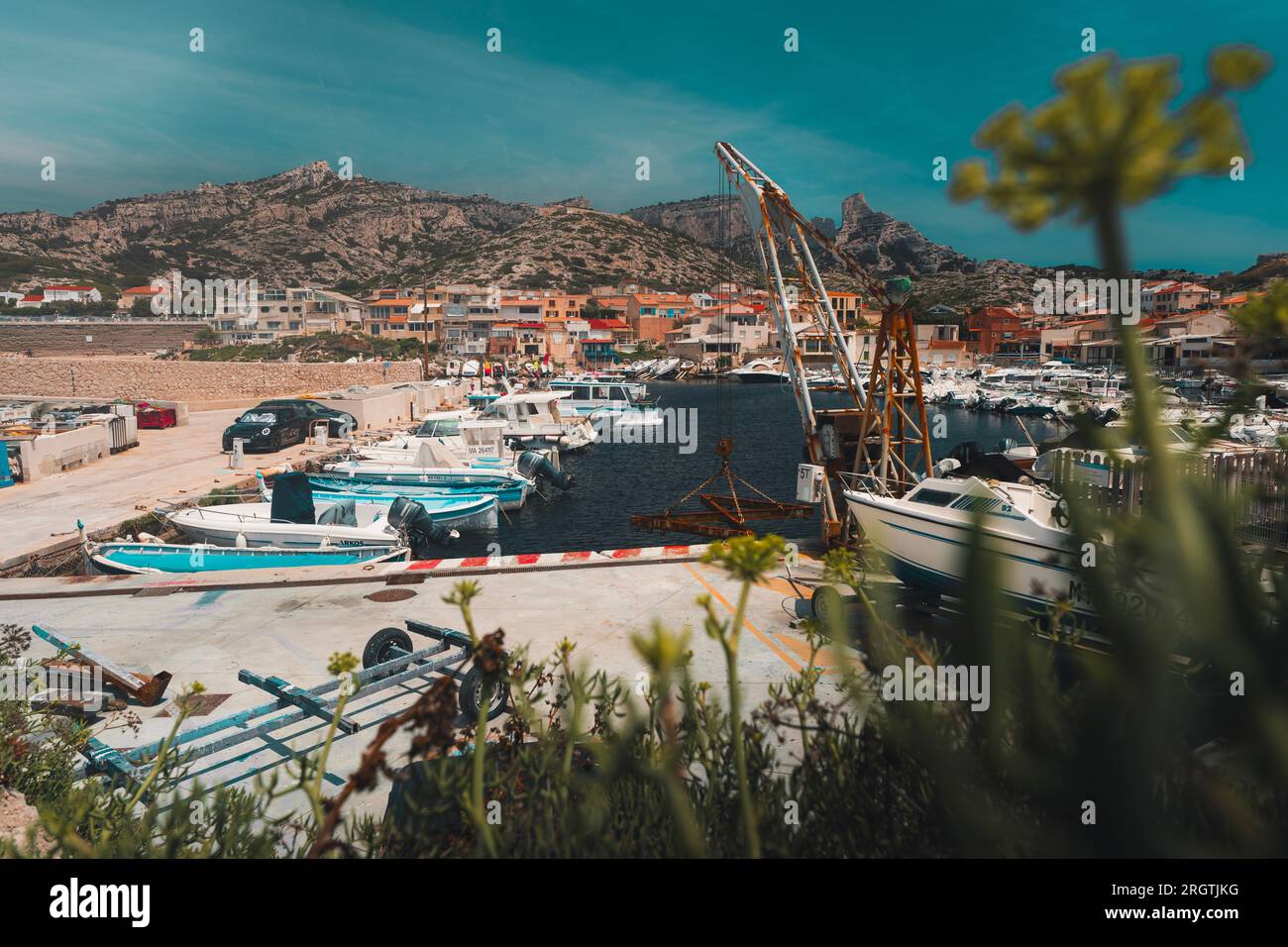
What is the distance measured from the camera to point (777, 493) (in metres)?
30.1

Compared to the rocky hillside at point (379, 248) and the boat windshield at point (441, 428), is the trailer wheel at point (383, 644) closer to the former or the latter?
the boat windshield at point (441, 428)

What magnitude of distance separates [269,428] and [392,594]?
23.4 meters

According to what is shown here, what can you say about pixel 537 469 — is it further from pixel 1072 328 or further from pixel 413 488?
pixel 1072 328

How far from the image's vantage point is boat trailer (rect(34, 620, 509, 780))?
5.00 m

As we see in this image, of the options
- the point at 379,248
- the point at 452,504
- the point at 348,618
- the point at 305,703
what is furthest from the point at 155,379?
the point at 379,248

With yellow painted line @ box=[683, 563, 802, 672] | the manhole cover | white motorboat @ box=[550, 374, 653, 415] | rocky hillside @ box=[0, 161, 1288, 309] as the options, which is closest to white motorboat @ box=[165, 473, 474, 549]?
the manhole cover

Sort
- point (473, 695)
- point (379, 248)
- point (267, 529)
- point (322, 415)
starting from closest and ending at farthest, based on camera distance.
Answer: point (473, 695)
point (267, 529)
point (322, 415)
point (379, 248)

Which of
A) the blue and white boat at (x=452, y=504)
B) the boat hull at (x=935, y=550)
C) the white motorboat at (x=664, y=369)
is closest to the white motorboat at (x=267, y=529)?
the blue and white boat at (x=452, y=504)

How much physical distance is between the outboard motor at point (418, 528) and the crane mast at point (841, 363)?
34.5 ft

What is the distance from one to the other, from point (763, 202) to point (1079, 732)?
59.9 ft

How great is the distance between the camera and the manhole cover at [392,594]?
9.98 m

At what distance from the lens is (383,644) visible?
7121mm
